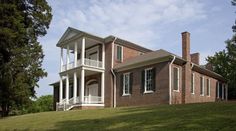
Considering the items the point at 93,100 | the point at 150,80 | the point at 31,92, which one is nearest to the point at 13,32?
the point at 31,92

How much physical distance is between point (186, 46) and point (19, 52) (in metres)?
12.5

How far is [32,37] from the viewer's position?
94.2 ft

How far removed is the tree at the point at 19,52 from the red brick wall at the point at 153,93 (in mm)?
6893

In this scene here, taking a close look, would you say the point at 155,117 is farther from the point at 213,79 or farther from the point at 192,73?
the point at 213,79

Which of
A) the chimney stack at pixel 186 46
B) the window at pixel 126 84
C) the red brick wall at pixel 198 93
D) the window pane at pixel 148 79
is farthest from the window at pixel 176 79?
the window at pixel 126 84

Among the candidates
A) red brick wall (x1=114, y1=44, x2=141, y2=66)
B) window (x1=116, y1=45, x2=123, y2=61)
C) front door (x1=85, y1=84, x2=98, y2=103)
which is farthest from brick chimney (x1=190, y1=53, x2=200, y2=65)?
front door (x1=85, y1=84, x2=98, y2=103)

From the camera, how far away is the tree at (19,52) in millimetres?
26547

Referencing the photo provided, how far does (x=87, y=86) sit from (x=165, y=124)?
2171 cm

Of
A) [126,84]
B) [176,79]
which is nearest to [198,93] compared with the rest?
[176,79]

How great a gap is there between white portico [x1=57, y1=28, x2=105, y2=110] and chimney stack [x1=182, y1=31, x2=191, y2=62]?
7280mm

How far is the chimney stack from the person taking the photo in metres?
27.7

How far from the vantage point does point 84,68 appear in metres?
30.4

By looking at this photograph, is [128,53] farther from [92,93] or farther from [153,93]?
[153,93]

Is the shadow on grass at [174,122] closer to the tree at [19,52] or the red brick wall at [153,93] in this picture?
the red brick wall at [153,93]
